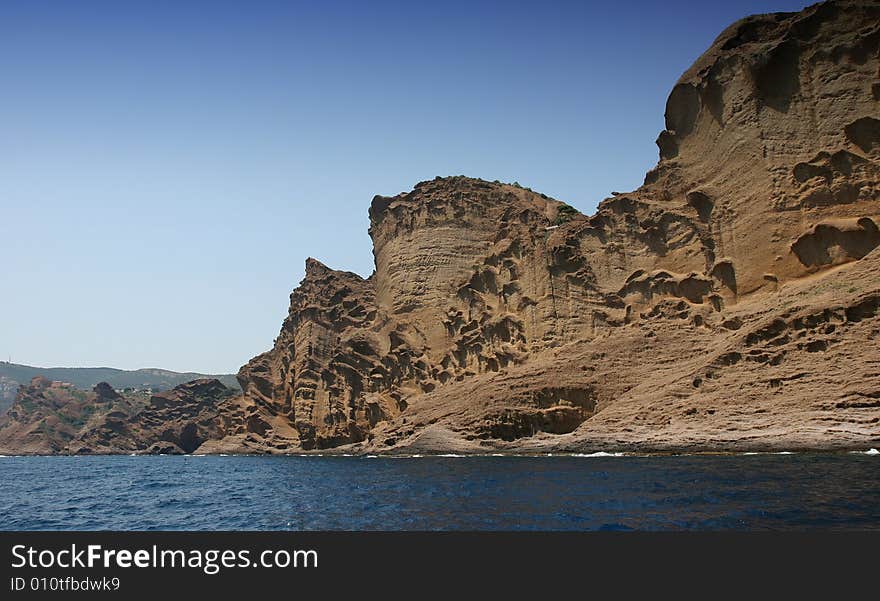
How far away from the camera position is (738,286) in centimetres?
5522

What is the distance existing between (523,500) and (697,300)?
131 feet

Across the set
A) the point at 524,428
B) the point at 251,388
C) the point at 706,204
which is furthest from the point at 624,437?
the point at 251,388

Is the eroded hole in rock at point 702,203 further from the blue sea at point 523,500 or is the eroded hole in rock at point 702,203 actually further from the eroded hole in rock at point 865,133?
Answer: the blue sea at point 523,500

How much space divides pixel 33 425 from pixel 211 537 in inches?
6255

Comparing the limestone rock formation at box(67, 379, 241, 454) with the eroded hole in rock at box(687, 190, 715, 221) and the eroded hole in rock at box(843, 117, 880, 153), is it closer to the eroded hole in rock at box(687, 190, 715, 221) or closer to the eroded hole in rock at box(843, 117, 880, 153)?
A: the eroded hole in rock at box(687, 190, 715, 221)

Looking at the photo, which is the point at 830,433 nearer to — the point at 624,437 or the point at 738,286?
the point at 624,437

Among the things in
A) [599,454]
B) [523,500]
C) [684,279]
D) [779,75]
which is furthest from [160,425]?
[523,500]

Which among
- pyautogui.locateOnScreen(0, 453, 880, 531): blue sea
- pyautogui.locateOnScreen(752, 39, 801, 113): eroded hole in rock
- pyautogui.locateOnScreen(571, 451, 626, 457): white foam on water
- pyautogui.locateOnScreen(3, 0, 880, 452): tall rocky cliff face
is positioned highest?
pyautogui.locateOnScreen(752, 39, 801, 113): eroded hole in rock

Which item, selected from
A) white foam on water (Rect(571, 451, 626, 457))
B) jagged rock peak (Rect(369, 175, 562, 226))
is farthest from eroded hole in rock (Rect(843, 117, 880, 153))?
jagged rock peak (Rect(369, 175, 562, 226))

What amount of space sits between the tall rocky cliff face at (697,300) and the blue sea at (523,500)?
295 inches

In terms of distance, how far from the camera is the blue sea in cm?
1786

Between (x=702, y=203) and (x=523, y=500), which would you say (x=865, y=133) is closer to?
(x=702, y=203)

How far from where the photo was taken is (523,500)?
2352 centimetres

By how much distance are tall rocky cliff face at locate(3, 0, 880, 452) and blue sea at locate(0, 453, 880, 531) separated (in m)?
7.50
